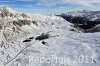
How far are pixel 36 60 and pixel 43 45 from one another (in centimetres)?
590

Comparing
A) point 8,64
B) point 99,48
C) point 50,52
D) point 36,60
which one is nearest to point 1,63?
point 8,64

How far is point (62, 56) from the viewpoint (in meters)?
27.2

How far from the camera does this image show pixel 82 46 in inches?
1195

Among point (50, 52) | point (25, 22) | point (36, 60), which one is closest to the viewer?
point (36, 60)

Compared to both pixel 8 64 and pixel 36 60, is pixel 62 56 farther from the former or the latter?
pixel 8 64

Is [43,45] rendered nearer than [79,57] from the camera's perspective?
No

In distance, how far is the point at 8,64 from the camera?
1046 inches

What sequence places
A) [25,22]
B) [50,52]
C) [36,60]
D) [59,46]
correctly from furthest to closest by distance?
[25,22]
[59,46]
[50,52]
[36,60]

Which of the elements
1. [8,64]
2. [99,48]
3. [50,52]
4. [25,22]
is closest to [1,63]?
[8,64]

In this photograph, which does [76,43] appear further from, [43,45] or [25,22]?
[25,22]

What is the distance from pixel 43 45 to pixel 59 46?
2.62 meters

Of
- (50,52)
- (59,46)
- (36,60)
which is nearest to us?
(36,60)

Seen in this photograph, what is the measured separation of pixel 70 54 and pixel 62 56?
1300 millimetres

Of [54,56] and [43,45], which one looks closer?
[54,56]
